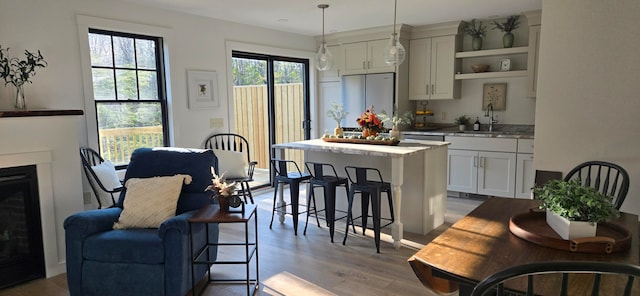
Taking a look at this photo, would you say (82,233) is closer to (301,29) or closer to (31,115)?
(31,115)

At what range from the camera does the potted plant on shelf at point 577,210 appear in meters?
1.57

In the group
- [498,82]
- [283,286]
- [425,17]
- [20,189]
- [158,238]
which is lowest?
[283,286]

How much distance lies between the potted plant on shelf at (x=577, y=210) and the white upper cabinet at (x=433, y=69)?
165 inches

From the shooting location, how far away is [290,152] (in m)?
6.75

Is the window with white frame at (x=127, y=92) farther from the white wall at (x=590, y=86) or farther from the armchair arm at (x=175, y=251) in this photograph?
the white wall at (x=590, y=86)

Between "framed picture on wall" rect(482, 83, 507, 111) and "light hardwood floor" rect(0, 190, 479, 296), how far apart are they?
2256 mm

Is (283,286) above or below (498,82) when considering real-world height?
below

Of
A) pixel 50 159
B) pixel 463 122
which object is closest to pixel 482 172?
pixel 463 122

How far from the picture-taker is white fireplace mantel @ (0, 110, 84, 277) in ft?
9.72

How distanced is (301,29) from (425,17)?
71.3 inches

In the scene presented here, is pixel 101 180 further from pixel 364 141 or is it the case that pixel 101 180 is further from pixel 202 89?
pixel 364 141

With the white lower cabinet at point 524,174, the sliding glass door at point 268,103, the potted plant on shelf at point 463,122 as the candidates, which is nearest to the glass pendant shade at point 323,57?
the sliding glass door at point 268,103

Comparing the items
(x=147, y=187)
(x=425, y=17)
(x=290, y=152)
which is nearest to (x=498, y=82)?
(x=425, y=17)

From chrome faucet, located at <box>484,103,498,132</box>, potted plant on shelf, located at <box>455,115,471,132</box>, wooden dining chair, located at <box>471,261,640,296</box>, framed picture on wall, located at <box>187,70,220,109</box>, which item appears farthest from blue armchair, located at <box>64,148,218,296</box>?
chrome faucet, located at <box>484,103,498,132</box>
